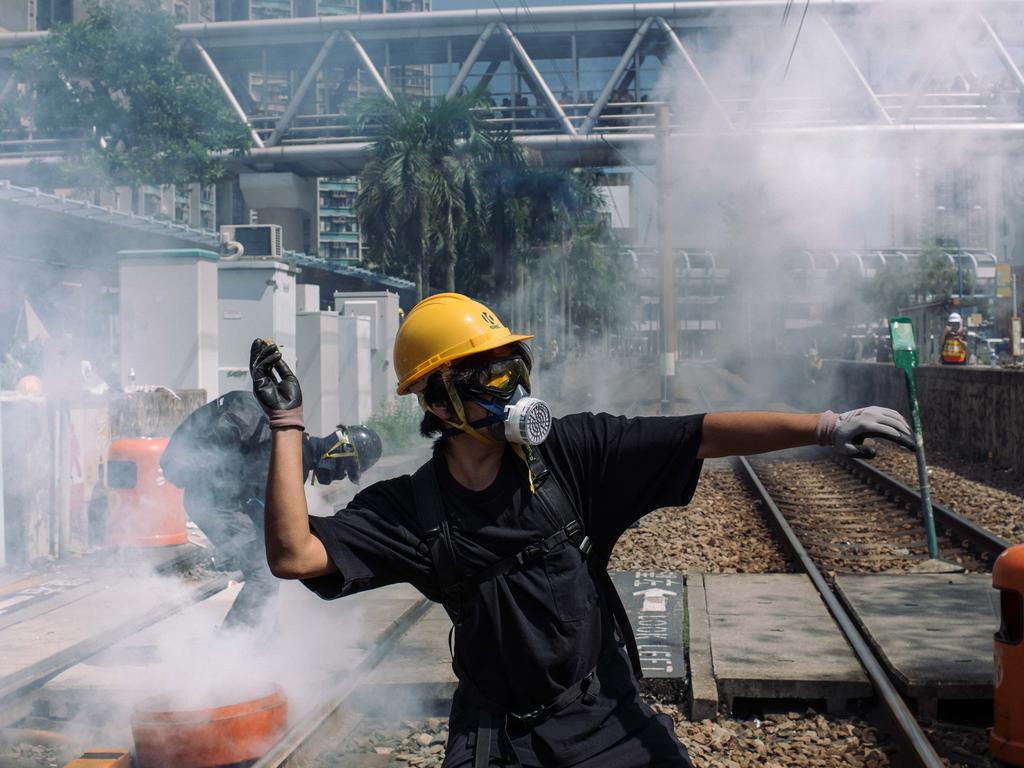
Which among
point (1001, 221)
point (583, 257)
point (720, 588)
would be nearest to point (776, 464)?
point (1001, 221)

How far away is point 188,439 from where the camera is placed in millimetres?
5844

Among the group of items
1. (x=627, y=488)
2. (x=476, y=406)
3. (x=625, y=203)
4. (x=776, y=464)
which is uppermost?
(x=625, y=203)

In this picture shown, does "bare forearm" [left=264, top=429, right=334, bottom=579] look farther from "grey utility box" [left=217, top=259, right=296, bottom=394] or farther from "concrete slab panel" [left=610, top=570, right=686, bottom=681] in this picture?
"grey utility box" [left=217, top=259, right=296, bottom=394]

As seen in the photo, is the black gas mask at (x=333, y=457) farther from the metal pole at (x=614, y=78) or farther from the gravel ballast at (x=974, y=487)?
the metal pole at (x=614, y=78)

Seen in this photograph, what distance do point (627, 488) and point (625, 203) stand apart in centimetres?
6327

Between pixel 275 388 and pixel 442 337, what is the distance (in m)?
0.40

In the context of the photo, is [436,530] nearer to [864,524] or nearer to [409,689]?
[409,689]

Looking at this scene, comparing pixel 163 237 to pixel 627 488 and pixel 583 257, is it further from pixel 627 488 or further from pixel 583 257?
pixel 583 257

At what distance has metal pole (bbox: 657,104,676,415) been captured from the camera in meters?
23.4

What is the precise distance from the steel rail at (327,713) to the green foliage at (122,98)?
7874 millimetres

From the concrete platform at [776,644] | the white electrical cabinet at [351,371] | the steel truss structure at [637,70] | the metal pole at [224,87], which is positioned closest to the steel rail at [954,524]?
the concrete platform at [776,644]

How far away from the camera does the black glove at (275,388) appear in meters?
2.41

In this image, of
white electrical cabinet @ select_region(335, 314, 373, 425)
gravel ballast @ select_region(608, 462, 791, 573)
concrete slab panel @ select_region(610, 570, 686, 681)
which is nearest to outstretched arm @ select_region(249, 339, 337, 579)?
concrete slab panel @ select_region(610, 570, 686, 681)

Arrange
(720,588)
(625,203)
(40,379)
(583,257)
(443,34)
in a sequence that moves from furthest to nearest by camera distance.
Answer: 1. (625,203)
2. (583,257)
3. (443,34)
4. (40,379)
5. (720,588)
